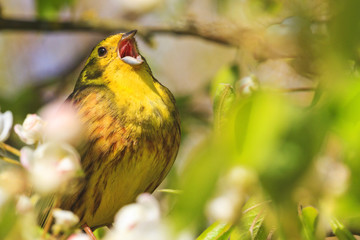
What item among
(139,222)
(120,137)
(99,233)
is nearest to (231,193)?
(139,222)

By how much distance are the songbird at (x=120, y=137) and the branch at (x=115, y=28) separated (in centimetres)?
54

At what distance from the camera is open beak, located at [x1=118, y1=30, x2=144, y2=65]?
6.39 feet

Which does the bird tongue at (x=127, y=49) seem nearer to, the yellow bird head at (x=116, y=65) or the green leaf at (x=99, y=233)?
the yellow bird head at (x=116, y=65)

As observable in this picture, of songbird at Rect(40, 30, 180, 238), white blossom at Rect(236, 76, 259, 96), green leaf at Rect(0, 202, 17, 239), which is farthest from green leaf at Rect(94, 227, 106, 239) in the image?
green leaf at Rect(0, 202, 17, 239)

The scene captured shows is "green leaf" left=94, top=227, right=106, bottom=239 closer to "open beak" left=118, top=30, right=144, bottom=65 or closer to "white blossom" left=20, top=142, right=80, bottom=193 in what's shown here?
"open beak" left=118, top=30, right=144, bottom=65

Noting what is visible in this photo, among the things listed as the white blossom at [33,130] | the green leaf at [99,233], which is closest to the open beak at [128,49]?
the green leaf at [99,233]

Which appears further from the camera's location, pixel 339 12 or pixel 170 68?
pixel 170 68

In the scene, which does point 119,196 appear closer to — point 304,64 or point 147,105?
point 147,105

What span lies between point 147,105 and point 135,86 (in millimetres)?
99

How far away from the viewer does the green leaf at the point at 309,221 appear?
99 cm

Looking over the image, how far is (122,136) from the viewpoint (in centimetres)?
168

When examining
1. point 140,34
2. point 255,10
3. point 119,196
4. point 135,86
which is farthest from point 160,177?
point 140,34

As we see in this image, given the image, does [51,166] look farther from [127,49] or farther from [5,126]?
[127,49]

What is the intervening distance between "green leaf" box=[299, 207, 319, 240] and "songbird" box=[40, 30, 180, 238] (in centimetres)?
77
